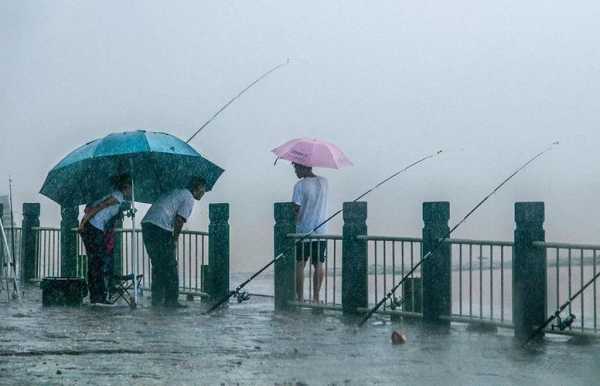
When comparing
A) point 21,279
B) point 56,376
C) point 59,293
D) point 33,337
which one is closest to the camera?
point 56,376

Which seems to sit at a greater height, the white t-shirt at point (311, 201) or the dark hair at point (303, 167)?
the dark hair at point (303, 167)

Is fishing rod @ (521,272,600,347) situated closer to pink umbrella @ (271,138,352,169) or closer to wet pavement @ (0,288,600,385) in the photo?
wet pavement @ (0,288,600,385)

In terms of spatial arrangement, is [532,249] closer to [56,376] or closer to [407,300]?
[407,300]

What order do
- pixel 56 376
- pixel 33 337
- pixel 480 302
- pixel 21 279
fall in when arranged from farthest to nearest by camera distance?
pixel 21 279 < pixel 480 302 < pixel 33 337 < pixel 56 376

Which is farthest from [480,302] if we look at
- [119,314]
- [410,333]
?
[119,314]

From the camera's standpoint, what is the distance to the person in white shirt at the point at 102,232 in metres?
20.1

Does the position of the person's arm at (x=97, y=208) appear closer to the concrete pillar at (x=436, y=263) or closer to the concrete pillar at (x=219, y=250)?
the concrete pillar at (x=219, y=250)

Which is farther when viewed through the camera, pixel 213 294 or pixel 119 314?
pixel 213 294

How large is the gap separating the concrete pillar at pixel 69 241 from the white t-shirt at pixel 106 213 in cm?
754

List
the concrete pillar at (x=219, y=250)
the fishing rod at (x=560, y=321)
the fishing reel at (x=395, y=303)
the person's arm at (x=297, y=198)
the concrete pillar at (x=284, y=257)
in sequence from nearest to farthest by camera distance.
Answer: the fishing rod at (x=560, y=321) < the fishing reel at (x=395, y=303) < the person's arm at (x=297, y=198) < the concrete pillar at (x=284, y=257) < the concrete pillar at (x=219, y=250)

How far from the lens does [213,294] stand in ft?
71.7

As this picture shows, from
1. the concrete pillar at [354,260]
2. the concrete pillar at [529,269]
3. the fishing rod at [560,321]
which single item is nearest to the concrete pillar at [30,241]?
the concrete pillar at [354,260]

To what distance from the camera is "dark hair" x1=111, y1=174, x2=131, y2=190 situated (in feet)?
65.2

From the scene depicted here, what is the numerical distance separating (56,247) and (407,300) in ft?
41.0
